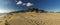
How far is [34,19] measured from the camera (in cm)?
170

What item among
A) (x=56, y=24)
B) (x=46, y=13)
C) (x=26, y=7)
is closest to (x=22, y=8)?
(x=26, y=7)

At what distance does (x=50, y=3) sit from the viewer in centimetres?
179

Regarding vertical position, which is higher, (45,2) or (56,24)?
(45,2)

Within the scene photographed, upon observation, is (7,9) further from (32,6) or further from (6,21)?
(32,6)

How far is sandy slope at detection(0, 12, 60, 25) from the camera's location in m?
1.66

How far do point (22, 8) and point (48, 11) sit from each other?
0.32 metres

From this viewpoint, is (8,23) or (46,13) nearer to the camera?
(8,23)

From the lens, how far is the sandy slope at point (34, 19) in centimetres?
166

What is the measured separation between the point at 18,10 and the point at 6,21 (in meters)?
0.22

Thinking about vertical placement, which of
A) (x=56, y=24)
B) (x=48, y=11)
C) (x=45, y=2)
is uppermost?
(x=45, y=2)

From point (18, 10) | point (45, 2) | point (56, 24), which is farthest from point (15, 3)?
point (56, 24)

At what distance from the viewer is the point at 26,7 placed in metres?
1.82

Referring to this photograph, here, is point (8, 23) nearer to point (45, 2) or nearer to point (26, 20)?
point (26, 20)

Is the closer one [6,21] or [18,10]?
[6,21]
